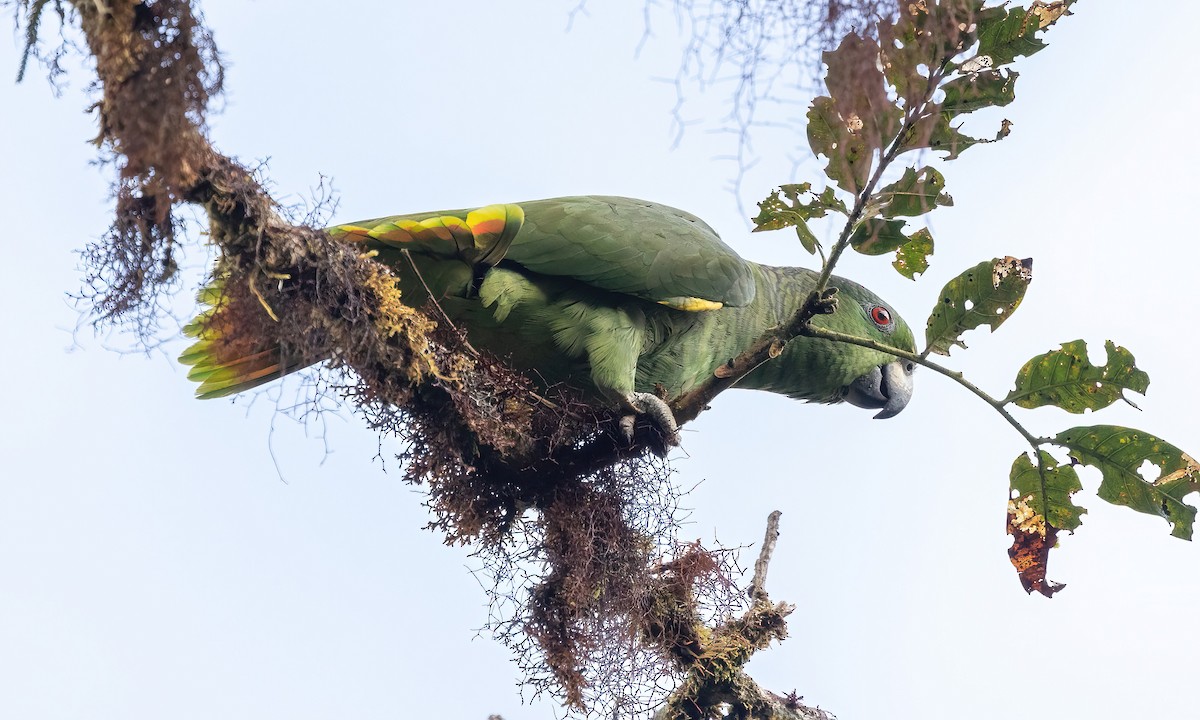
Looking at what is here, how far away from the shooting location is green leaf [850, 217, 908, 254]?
3512 millimetres

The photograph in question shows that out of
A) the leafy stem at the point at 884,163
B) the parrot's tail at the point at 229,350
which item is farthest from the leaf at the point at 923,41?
the parrot's tail at the point at 229,350

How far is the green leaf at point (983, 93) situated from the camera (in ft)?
10.9

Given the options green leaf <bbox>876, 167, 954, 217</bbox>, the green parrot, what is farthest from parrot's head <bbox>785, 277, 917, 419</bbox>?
green leaf <bbox>876, 167, 954, 217</bbox>

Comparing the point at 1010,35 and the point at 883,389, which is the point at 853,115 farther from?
the point at 883,389

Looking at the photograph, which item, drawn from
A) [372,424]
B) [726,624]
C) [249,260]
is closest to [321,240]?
[249,260]

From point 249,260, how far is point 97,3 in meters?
A: 0.72

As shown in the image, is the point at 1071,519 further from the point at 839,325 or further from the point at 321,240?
the point at 321,240

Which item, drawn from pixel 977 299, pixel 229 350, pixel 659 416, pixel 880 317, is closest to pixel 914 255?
pixel 977 299

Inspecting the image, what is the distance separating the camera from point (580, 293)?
4.14m

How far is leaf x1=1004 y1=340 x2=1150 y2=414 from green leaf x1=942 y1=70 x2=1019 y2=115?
87cm

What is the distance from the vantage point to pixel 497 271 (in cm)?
399

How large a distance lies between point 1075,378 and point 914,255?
28.5 inches

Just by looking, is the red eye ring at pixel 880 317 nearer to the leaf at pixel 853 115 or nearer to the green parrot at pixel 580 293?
the green parrot at pixel 580 293

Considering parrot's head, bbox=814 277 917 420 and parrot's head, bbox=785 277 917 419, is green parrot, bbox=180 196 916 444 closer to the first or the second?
parrot's head, bbox=785 277 917 419
